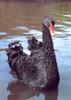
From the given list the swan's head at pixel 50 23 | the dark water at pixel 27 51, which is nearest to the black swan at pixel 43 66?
the swan's head at pixel 50 23

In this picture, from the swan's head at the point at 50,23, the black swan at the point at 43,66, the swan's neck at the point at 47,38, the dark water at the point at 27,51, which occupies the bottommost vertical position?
the dark water at the point at 27,51

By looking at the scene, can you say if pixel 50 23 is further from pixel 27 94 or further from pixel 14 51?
pixel 27 94

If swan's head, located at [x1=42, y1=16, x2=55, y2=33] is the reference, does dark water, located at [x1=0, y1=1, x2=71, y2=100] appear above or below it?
below

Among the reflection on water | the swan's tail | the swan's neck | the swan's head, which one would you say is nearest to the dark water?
the reflection on water

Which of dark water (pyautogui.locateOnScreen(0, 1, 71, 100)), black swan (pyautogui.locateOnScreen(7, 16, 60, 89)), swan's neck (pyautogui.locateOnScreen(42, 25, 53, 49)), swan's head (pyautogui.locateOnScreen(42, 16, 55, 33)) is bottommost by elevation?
dark water (pyautogui.locateOnScreen(0, 1, 71, 100))

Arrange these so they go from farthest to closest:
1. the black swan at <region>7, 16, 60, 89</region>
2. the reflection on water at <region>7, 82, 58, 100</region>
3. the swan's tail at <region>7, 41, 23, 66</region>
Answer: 1. the swan's tail at <region>7, 41, 23, 66</region>
2. the black swan at <region>7, 16, 60, 89</region>
3. the reflection on water at <region>7, 82, 58, 100</region>

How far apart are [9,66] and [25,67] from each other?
28.2 inches

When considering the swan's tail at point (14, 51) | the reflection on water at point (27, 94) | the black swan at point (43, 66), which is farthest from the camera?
the swan's tail at point (14, 51)

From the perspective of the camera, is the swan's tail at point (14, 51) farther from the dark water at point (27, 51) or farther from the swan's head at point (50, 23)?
the swan's head at point (50, 23)

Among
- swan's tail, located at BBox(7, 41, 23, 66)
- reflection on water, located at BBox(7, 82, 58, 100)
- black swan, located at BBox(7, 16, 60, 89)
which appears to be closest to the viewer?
reflection on water, located at BBox(7, 82, 58, 100)

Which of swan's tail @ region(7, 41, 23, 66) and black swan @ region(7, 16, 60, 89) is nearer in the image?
black swan @ region(7, 16, 60, 89)

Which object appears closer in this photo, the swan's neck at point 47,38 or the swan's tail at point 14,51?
the swan's neck at point 47,38

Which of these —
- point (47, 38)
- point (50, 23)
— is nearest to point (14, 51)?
point (47, 38)

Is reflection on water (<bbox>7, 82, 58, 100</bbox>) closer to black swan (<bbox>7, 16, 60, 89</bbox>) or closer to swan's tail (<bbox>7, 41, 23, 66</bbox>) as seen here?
black swan (<bbox>7, 16, 60, 89</bbox>)
